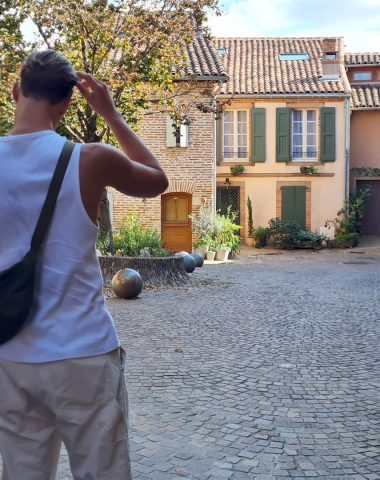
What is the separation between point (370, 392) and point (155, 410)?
173 cm

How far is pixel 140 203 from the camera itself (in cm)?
2011

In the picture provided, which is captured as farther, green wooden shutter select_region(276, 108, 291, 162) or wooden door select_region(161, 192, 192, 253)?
green wooden shutter select_region(276, 108, 291, 162)

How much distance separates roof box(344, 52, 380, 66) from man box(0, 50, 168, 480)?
88.5 ft

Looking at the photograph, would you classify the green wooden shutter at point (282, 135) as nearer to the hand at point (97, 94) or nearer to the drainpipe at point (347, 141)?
the drainpipe at point (347, 141)

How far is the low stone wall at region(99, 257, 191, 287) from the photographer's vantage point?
11.6 meters

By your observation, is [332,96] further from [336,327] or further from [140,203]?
[336,327]

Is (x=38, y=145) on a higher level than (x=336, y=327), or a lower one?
higher

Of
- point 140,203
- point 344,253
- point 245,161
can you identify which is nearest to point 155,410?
point 140,203

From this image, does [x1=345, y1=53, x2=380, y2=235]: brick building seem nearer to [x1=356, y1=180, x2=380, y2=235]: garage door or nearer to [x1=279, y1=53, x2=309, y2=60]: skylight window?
[x1=356, y1=180, x2=380, y2=235]: garage door

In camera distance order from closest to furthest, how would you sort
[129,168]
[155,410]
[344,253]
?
[129,168] → [155,410] → [344,253]

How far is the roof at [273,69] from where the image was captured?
23.5 metres

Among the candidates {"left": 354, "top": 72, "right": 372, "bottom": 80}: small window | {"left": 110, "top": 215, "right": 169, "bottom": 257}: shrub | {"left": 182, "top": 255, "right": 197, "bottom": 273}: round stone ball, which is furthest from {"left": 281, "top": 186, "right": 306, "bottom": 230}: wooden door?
Result: {"left": 182, "top": 255, "right": 197, "bottom": 273}: round stone ball

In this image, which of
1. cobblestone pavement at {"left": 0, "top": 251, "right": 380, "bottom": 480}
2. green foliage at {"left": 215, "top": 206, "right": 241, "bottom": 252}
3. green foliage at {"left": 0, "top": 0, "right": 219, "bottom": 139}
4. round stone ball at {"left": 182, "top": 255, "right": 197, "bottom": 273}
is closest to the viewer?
cobblestone pavement at {"left": 0, "top": 251, "right": 380, "bottom": 480}

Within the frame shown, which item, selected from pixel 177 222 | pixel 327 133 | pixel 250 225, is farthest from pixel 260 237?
pixel 327 133
